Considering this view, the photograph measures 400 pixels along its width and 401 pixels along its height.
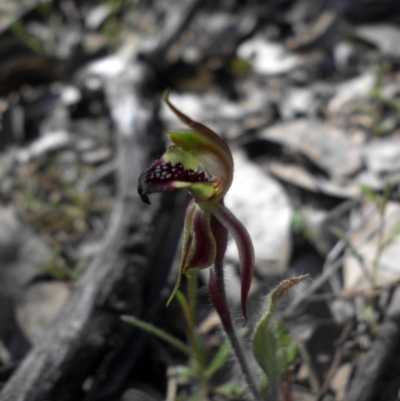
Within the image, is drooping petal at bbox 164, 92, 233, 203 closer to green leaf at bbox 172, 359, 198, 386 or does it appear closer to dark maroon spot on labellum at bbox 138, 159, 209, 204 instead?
dark maroon spot on labellum at bbox 138, 159, 209, 204

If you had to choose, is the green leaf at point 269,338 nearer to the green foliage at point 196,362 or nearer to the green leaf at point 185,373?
the green foliage at point 196,362

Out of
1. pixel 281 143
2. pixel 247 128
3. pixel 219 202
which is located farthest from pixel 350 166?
pixel 219 202

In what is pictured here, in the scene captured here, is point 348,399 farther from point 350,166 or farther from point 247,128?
A: point 247,128

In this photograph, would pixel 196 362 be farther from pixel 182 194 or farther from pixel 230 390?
pixel 182 194

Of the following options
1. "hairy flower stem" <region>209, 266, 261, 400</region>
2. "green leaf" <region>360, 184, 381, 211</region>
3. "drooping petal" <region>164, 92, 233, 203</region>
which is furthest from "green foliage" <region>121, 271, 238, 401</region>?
"green leaf" <region>360, 184, 381, 211</region>

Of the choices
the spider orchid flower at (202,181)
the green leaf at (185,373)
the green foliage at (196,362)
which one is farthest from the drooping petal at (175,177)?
the green leaf at (185,373)

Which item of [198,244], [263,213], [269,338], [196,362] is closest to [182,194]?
[263,213]
